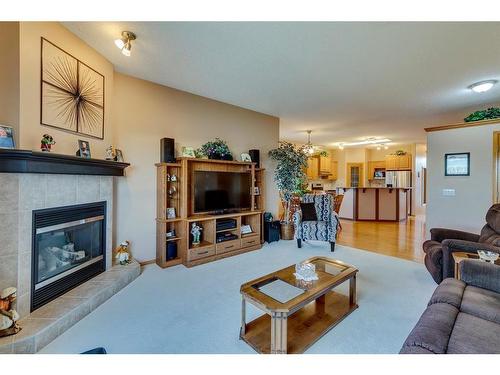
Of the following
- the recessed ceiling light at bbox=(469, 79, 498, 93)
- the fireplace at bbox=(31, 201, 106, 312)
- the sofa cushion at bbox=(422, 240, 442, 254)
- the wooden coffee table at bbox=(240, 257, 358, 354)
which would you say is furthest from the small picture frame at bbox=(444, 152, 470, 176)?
the fireplace at bbox=(31, 201, 106, 312)

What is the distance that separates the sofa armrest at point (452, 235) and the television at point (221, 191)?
2753 millimetres

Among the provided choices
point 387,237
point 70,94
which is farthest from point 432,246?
point 70,94

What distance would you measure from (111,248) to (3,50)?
2.10 metres

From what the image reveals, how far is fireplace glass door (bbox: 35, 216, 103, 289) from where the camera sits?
→ 2.09m

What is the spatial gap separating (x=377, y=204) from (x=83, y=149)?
7.38 meters

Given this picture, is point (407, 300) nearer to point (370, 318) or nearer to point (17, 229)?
point (370, 318)

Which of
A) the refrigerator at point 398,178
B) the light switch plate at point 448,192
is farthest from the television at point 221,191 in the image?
the refrigerator at point 398,178

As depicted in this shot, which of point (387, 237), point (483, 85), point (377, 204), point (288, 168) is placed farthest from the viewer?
point (377, 204)

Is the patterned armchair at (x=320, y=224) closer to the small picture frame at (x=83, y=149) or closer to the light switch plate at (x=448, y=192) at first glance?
the light switch plate at (x=448, y=192)

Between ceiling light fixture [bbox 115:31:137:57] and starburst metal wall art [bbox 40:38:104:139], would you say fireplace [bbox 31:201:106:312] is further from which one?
ceiling light fixture [bbox 115:31:137:57]

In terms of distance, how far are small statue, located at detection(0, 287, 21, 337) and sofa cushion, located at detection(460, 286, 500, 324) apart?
9.87ft

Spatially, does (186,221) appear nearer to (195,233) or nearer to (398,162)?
(195,233)

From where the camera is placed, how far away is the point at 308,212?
4.62 m
